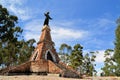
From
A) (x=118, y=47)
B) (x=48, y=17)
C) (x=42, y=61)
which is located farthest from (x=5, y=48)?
(x=118, y=47)

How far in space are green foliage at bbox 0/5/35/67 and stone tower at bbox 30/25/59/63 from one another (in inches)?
181

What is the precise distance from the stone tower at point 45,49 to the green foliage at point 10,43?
4.59 meters

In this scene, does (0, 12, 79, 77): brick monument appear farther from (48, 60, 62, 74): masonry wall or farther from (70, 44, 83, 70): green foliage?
(70, 44, 83, 70): green foliage

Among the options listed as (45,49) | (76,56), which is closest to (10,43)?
(45,49)

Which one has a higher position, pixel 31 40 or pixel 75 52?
pixel 31 40

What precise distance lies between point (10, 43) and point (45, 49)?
7301mm

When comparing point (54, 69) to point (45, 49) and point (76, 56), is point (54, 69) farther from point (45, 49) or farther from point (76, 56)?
point (76, 56)

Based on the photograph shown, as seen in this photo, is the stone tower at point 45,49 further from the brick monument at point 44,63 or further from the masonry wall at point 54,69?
the masonry wall at point 54,69

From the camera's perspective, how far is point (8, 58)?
119 feet

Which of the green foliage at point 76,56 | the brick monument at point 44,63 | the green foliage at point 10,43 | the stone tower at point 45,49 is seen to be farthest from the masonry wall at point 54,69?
the green foliage at point 76,56

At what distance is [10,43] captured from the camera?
3153 centimetres

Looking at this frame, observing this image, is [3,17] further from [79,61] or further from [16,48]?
[79,61]

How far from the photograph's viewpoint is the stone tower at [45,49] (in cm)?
2606

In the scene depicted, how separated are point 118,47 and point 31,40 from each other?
A: 17.3 metres
